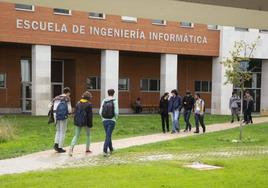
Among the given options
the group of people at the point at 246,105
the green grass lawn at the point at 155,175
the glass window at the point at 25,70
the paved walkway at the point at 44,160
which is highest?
the glass window at the point at 25,70

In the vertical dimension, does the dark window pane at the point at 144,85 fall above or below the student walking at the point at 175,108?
above

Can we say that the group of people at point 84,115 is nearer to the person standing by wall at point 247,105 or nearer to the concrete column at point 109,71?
the person standing by wall at point 247,105

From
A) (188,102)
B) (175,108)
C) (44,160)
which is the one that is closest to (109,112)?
(44,160)

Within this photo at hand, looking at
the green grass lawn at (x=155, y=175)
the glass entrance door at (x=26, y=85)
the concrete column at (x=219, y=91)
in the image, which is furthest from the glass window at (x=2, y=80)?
the green grass lawn at (x=155, y=175)

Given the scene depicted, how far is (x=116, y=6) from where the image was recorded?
24.0 feet

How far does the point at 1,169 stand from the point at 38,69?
70.0ft

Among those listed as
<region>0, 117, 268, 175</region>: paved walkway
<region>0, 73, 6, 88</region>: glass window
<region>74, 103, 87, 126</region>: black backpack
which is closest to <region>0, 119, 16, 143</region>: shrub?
<region>0, 117, 268, 175</region>: paved walkway

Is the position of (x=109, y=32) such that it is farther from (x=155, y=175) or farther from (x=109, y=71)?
(x=155, y=175)

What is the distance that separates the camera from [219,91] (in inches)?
1586

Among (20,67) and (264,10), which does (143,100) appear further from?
(264,10)

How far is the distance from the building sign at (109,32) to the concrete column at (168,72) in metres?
1.31

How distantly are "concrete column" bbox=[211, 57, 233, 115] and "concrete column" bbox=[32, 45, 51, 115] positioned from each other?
14108 mm

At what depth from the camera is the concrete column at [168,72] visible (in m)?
38.0

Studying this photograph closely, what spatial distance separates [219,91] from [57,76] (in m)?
12.5
